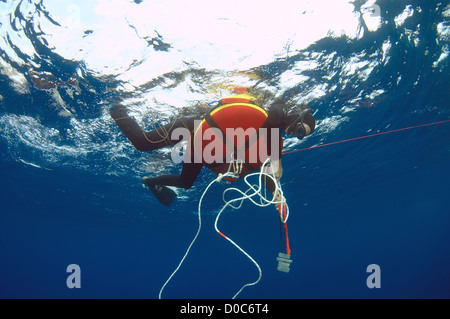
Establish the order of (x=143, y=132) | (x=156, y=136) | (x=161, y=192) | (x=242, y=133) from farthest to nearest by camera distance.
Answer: (x=161, y=192) < (x=156, y=136) < (x=143, y=132) < (x=242, y=133)

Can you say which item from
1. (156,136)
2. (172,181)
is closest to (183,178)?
(172,181)

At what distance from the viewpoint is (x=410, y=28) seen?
6.55 m

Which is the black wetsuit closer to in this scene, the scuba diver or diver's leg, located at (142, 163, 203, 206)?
diver's leg, located at (142, 163, 203, 206)

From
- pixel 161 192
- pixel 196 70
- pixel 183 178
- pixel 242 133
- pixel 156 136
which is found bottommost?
pixel 161 192

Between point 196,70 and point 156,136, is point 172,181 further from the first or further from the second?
point 196,70

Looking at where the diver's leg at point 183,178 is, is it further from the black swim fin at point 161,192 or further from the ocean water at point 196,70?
the ocean water at point 196,70

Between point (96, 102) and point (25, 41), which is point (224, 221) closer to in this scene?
point (96, 102)

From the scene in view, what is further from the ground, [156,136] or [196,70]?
[196,70]

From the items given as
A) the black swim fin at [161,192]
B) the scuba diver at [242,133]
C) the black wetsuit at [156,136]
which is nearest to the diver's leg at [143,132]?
the black wetsuit at [156,136]

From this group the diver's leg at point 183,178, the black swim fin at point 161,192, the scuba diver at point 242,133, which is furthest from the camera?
the black swim fin at point 161,192

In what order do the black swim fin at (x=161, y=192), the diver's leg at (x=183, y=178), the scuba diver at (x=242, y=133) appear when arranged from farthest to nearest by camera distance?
the black swim fin at (x=161, y=192)
the diver's leg at (x=183, y=178)
the scuba diver at (x=242, y=133)

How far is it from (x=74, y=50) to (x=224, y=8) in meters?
4.10

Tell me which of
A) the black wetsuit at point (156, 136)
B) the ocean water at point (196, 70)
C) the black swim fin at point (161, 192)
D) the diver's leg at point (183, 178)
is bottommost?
the black swim fin at point (161, 192)

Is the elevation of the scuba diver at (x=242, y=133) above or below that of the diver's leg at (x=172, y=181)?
above
